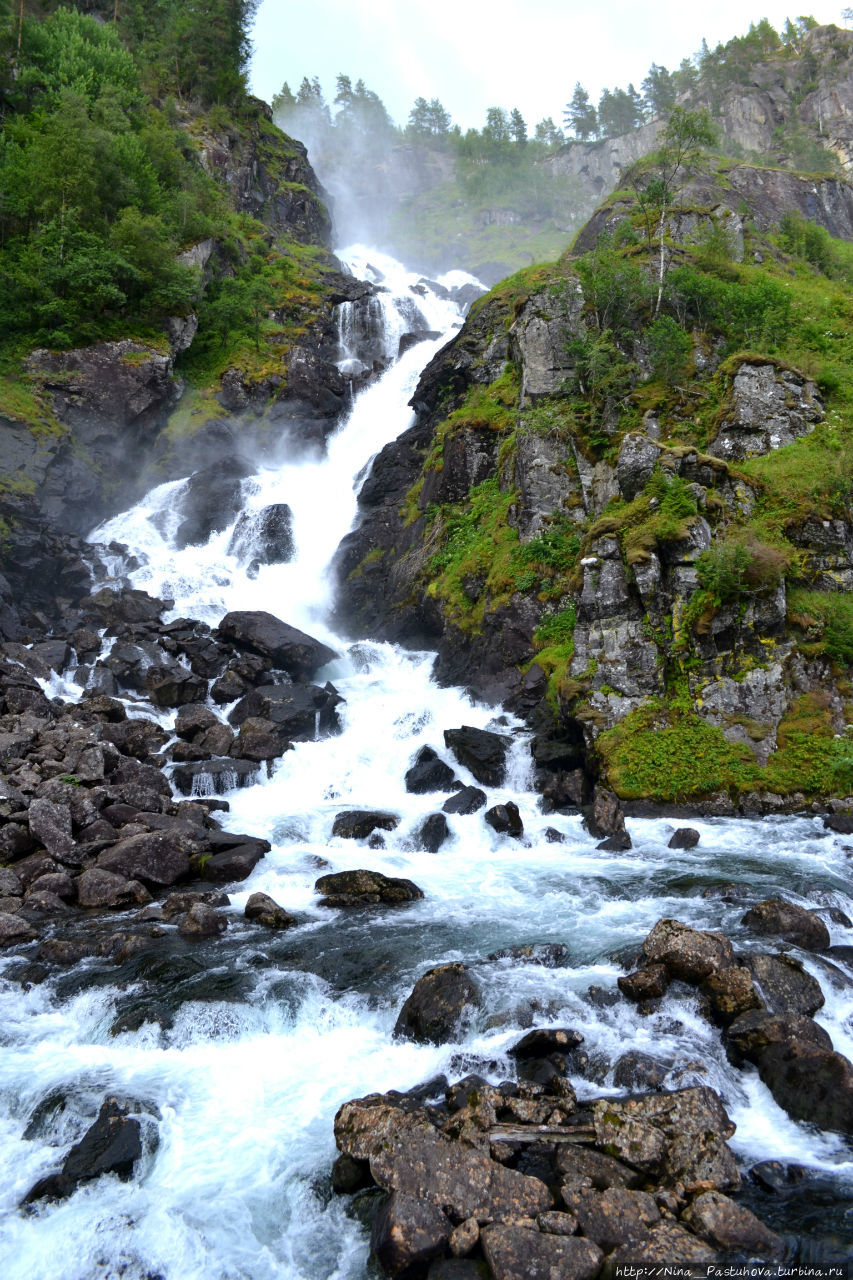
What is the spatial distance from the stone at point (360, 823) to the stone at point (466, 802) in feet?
4.39

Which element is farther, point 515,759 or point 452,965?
point 515,759

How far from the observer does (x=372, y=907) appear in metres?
13.0

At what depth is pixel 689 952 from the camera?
8773mm

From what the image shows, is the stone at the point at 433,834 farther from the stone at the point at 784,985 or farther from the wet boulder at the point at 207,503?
the wet boulder at the point at 207,503

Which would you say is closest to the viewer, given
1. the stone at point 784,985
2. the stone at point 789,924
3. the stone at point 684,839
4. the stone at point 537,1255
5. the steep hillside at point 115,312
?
the stone at point 537,1255

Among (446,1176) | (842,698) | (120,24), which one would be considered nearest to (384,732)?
(842,698)

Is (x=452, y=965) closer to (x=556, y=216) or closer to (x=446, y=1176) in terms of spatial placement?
(x=446, y=1176)

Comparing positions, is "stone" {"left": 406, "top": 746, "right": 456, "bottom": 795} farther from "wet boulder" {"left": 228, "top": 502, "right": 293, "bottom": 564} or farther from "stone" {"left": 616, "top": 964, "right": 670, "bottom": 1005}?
"wet boulder" {"left": 228, "top": 502, "right": 293, "bottom": 564}

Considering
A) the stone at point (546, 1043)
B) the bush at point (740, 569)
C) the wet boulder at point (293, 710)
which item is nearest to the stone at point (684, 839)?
the bush at point (740, 569)

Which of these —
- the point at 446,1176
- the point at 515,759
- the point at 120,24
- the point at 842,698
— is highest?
the point at 120,24

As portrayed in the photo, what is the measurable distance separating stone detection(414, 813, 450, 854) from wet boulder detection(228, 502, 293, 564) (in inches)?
759

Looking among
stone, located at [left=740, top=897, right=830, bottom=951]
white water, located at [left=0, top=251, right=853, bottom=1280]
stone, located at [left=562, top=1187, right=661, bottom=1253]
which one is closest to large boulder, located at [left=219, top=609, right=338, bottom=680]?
white water, located at [left=0, top=251, right=853, bottom=1280]

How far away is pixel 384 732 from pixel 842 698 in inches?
497

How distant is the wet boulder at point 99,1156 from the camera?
261 inches
